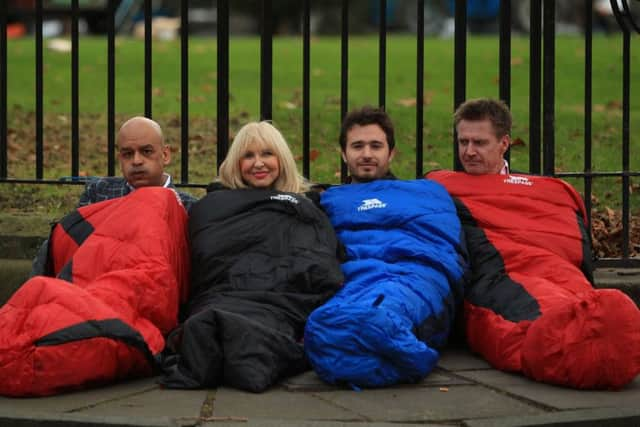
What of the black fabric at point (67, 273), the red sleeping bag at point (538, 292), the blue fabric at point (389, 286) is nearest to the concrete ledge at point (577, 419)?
the red sleeping bag at point (538, 292)

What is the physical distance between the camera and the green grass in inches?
351

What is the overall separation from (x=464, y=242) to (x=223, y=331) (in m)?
1.41

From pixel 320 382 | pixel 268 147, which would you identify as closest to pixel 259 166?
pixel 268 147

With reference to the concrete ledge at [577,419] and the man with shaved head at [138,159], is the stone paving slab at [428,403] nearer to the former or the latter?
the concrete ledge at [577,419]

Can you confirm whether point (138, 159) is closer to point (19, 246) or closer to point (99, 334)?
point (19, 246)

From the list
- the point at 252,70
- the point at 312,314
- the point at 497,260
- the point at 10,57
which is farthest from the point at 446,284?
the point at 10,57

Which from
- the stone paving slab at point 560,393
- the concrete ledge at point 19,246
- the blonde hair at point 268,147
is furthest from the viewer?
the concrete ledge at point 19,246

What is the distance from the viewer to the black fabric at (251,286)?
4.55 metres

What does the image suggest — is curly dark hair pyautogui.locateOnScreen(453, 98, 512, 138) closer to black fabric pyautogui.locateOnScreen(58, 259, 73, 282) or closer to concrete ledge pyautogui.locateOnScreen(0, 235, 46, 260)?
black fabric pyautogui.locateOnScreen(58, 259, 73, 282)

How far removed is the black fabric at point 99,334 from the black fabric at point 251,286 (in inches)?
6.2

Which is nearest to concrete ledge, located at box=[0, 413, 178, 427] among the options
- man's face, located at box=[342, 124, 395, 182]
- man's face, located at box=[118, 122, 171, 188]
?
man's face, located at box=[118, 122, 171, 188]

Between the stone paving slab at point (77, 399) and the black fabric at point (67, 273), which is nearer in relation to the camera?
the stone paving slab at point (77, 399)

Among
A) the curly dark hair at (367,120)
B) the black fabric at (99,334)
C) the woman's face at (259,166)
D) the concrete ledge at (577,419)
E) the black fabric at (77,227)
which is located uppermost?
the curly dark hair at (367,120)

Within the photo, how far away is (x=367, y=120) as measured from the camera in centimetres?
575
